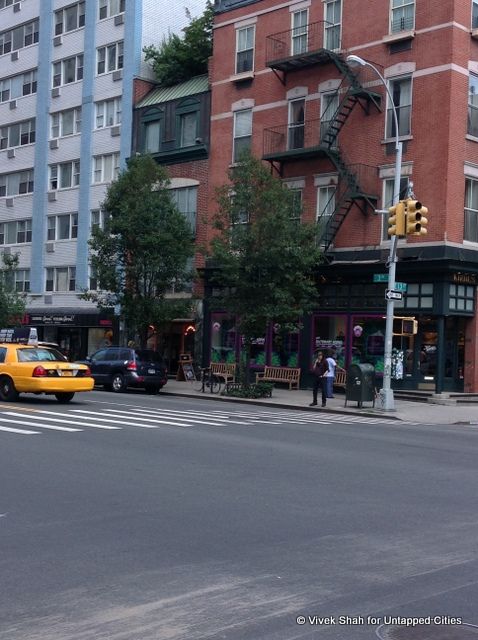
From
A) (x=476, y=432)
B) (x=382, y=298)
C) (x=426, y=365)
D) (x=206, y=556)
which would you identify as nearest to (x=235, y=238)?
(x=382, y=298)

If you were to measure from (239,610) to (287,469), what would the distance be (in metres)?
6.35

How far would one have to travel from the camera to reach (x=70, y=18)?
1847 inches

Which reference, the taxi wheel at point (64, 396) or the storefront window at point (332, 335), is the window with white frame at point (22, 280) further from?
the taxi wheel at point (64, 396)

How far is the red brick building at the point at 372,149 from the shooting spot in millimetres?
28828

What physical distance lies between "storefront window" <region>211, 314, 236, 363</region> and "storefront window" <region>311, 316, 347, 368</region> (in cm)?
453

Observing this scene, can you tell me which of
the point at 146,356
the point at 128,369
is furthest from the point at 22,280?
the point at 128,369

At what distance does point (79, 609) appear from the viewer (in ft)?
18.4

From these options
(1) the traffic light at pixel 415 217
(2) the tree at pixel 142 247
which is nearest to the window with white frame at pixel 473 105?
(1) the traffic light at pixel 415 217

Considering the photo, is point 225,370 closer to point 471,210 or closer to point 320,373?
point 320,373

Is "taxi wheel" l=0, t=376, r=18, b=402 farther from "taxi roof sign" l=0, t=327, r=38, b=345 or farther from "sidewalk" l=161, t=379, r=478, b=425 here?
"taxi roof sign" l=0, t=327, r=38, b=345

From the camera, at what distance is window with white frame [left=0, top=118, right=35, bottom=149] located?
4872cm

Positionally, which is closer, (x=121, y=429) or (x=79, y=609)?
(x=79, y=609)

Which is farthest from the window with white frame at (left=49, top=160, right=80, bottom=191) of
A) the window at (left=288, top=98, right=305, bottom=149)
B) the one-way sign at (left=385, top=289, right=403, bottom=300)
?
the one-way sign at (left=385, top=289, right=403, bottom=300)

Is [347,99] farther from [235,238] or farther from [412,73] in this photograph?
[235,238]
